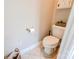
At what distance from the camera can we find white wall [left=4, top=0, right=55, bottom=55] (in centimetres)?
192

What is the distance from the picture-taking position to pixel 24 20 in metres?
2.20

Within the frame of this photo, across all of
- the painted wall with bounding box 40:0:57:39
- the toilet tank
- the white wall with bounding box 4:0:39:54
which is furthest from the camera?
the painted wall with bounding box 40:0:57:39

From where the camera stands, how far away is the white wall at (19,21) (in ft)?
6.22

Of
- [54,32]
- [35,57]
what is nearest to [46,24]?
[54,32]

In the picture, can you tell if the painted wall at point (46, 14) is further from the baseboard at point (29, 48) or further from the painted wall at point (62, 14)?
the baseboard at point (29, 48)

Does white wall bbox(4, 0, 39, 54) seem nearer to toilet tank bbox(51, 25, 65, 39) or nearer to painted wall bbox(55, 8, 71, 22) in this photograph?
toilet tank bbox(51, 25, 65, 39)

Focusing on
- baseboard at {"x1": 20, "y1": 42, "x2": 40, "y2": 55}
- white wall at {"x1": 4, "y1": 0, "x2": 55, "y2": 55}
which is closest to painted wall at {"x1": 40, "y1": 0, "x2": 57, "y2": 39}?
white wall at {"x1": 4, "y1": 0, "x2": 55, "y2": 55}

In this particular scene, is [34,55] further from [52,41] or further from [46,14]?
[46,14]

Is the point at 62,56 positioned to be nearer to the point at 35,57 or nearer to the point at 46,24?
the point at 35,57

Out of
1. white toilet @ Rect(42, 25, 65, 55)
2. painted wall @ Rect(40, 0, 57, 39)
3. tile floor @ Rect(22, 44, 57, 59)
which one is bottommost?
tile floor @ Rect(22, 44, 57, 59)

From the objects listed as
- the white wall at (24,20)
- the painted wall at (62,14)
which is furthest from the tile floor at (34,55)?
the painted wall at (62,14)

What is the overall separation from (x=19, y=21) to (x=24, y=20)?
14 cm

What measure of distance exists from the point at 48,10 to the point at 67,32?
1.33 m

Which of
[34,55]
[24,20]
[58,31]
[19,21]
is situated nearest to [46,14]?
[58,31]
